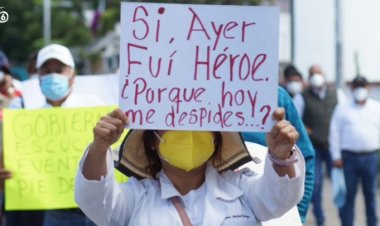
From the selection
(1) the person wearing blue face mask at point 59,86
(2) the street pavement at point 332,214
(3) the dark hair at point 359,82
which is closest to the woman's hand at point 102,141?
(1) the person wearing blue face mask at point 59,86

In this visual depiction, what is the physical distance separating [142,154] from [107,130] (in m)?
0.39

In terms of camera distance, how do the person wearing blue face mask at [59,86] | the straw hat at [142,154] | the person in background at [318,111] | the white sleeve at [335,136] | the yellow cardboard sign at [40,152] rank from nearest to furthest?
the straw hat at [142,154] → the person wearing blue face mask at [59,86] → the yellow cardboard sign at [40,152] → the white sleeve at [335,136] → the person in background at [318,111]

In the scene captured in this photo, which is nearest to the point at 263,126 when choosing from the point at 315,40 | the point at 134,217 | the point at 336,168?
the point at 134,217

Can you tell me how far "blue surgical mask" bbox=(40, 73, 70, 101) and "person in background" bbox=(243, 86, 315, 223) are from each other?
1.80m

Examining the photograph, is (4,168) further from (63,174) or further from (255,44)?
(255,44)

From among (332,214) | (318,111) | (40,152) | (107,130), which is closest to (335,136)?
(318,111)

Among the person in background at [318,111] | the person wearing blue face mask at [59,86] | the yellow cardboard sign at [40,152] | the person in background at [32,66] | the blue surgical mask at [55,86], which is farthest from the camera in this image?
the person in background at [318,111]

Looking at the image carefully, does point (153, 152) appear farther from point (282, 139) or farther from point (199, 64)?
point (282, 139)

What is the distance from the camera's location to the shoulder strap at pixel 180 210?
11.0 ft

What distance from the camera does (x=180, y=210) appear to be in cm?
338

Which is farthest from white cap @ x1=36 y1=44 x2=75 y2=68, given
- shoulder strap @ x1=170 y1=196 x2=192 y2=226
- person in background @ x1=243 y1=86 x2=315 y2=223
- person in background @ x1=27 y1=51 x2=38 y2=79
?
shoulder strap @ x1=170 y1=196 x2=192 y2=226

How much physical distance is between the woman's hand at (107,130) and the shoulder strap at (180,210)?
1.07 feet

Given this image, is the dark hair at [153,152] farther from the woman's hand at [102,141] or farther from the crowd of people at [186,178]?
the woman's hand at [102,141]

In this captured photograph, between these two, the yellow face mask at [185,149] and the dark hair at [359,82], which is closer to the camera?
the yellow face mask at [185,149]
